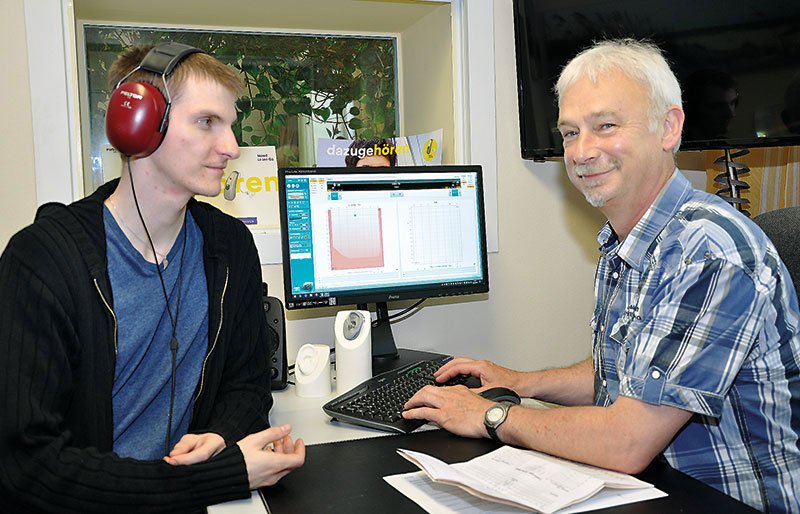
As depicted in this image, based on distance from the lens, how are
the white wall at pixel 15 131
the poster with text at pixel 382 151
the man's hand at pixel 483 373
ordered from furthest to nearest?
1. the poster with text at pixel 382 151
2. the white wall at pixel 15 131
3. the man's hand at pixel 483 373

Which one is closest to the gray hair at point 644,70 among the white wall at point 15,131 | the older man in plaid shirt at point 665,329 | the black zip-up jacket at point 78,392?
the older man in plaid shirt at point 665,329

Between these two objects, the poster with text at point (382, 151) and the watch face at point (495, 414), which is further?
the poster with text at point (382, 151)

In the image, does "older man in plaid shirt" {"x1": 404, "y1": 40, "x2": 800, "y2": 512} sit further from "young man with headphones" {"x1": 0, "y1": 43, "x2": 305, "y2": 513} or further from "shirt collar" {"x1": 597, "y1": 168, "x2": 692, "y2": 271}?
"young man with headphones" {"x1": 0, "y1": 43, "x2": 305, "y2": 513}

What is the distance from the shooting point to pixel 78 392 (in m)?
1.15

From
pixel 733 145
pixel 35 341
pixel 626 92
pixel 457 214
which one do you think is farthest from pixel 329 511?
pixel 733 145

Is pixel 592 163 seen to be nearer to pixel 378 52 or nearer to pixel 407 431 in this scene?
pixel 407 431

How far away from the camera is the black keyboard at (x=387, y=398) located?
1299 millimetres

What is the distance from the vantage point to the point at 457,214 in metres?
1.89

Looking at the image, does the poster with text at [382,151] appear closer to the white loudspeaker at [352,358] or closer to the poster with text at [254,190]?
the poster with text at [254,190]

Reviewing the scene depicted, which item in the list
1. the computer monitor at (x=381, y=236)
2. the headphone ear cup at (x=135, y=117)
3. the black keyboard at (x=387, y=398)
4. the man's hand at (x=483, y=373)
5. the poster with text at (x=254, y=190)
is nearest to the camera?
the headphone ear cup at (x=135, y=117)

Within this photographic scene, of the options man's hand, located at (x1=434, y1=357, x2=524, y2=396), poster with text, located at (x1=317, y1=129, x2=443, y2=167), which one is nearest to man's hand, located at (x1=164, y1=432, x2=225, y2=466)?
man's hand, located at (x1=434, y1=357, x2=524, y2=396)

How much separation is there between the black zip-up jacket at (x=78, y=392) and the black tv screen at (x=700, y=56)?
1.12 meters

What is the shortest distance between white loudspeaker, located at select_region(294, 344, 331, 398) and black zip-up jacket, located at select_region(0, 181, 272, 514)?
0.23 metres

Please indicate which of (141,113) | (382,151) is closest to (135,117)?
(141,113)
